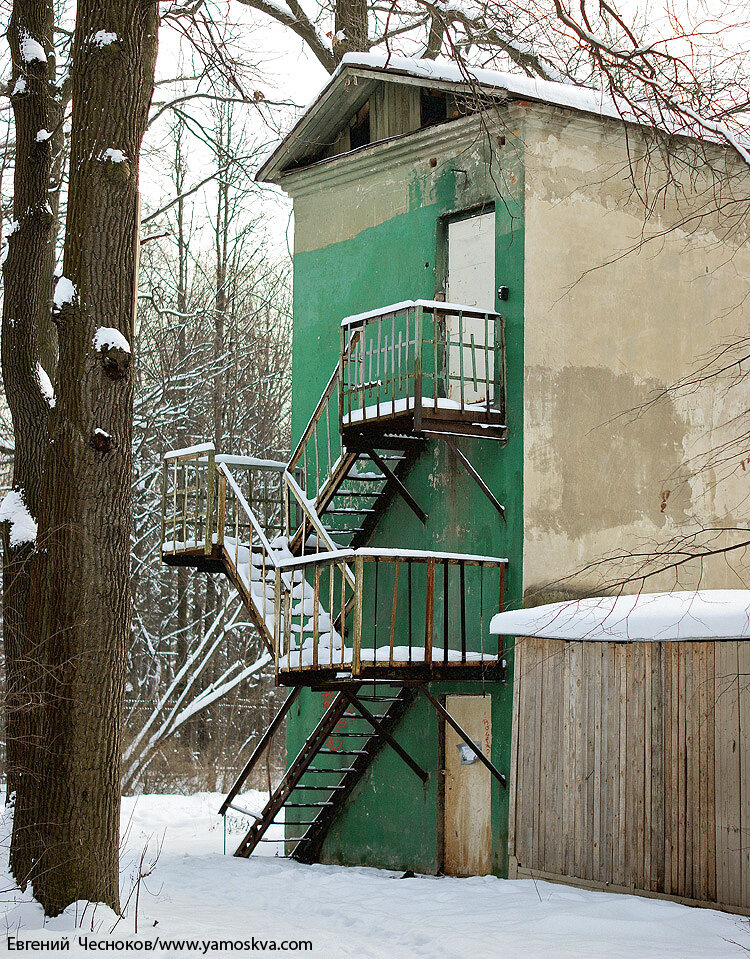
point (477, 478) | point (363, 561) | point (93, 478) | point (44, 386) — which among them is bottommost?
point (363, 561)

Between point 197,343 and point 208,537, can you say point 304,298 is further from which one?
point 197,343

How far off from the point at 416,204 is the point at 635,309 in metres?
3.04

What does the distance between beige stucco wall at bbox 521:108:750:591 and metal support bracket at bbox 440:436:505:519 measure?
1.13 feet

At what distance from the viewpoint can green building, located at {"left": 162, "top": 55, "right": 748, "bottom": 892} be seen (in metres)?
13.7

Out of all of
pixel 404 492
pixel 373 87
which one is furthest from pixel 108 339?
pixel 373 87

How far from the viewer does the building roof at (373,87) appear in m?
13.8

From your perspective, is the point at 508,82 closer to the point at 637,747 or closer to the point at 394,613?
the point at 394,613

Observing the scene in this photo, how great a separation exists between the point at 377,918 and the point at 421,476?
5968 mm

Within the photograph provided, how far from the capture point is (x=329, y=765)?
53.2 feet

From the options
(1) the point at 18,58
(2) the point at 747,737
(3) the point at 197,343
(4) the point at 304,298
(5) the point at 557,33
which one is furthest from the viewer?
(3) the point at 197,343

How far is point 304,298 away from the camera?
56.5 feet

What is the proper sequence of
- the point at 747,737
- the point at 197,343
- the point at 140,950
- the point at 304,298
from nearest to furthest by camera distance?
the point at 140,950 → the point at 747,737 → the point at 304,298 → the point at 197,343

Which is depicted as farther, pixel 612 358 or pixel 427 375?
pixel 612 358

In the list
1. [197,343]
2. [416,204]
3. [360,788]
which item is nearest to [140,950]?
[360,788]
